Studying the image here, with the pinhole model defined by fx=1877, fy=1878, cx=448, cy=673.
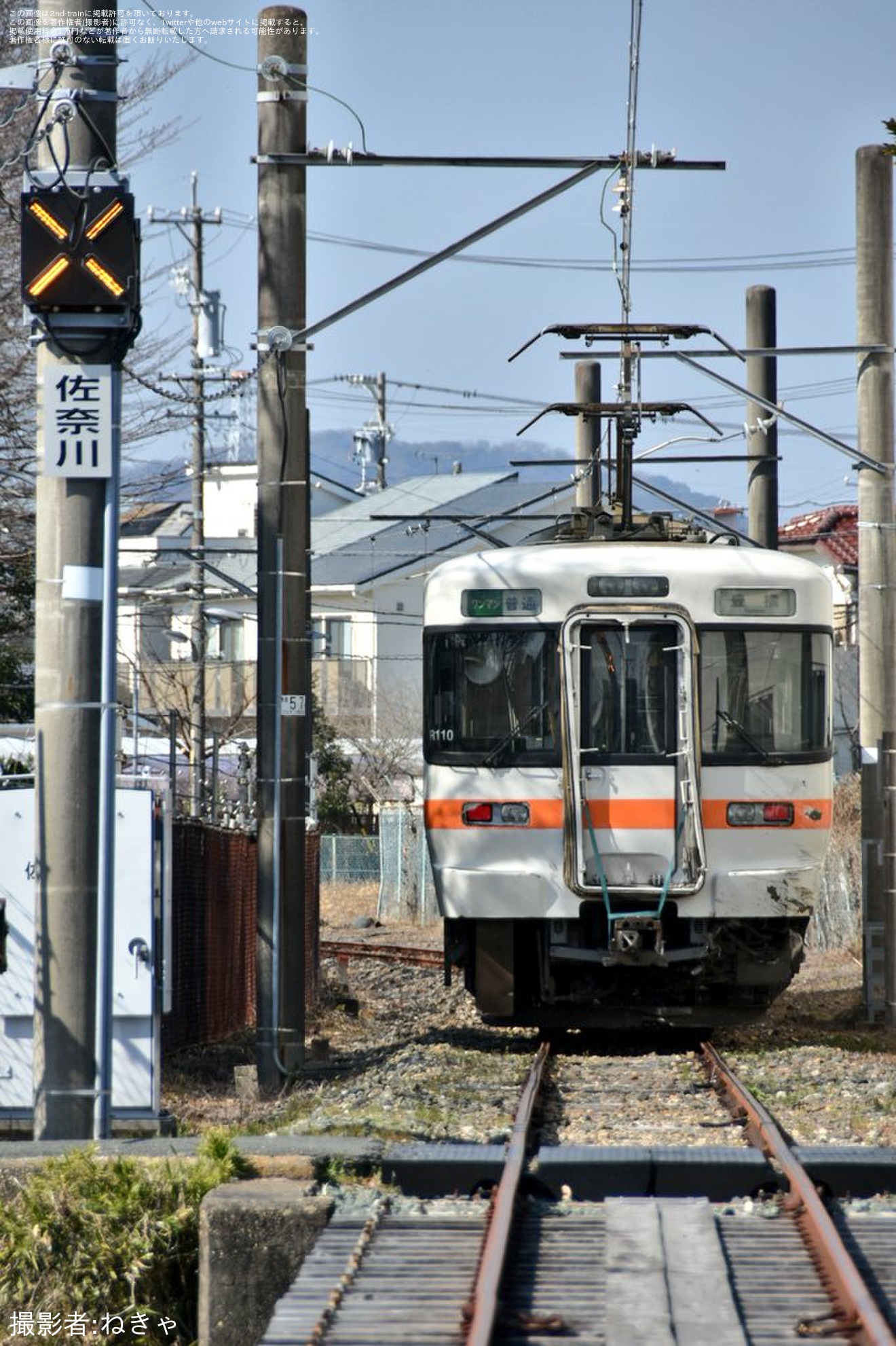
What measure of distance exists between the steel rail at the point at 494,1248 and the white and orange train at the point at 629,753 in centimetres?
371

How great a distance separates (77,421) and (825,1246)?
4516mm

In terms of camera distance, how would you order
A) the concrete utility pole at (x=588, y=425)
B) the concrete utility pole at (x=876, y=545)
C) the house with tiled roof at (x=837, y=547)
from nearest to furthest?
1. the concrete utility pole at (x=876, y=545)
2. the concrete utility pole at (x=588, y=425)
3. the house with tiled roof at (x=837, y=547)

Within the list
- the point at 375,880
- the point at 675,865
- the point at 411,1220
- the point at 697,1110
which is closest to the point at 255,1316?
the point at 411,1220

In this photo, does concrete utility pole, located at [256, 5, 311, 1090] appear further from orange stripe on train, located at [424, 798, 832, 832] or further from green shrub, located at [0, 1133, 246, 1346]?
green shrub, located at [0, 1133, 246, 1346]

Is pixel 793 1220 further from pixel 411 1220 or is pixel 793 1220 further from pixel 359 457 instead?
pixel 359 457

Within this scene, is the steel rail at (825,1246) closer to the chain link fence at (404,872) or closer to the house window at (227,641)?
the chain link fence at (404,872)

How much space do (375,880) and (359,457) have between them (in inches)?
1298

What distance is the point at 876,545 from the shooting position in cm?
1495

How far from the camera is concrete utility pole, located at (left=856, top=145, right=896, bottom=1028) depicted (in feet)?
48.7

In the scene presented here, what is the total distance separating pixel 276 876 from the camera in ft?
39.8

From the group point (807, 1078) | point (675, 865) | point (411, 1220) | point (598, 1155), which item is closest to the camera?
point (411, 1220)

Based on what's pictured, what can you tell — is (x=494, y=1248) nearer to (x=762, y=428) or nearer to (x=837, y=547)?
(x=762, y=428)

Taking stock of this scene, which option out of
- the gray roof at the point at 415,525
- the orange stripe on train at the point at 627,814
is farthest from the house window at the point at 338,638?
the orange stripe on train at the point at 627,814

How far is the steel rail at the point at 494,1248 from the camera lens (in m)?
4.96
